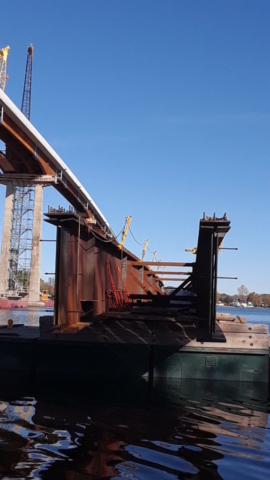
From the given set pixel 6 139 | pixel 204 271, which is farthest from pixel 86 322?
pixel 6 139

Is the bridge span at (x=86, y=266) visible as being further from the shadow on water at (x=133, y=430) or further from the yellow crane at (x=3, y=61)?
the yellow crane at (x=3, y=61)

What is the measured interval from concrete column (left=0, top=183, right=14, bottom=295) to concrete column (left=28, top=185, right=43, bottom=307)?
3831mm

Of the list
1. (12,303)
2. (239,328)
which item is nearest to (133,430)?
(239,328)

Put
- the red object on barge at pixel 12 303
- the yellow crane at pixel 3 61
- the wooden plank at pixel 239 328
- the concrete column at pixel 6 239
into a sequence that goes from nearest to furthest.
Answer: the wooden plank at pixel 239 328 < the red object on barge at pixel 12 303 < the concrete column at pixel 6 239 < the yellow crane at pixel 3 61

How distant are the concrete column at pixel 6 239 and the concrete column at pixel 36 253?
3831 mm

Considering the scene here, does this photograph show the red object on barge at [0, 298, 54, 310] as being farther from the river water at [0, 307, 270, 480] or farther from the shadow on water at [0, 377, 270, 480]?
the river water at [0, 307, 270, 480]

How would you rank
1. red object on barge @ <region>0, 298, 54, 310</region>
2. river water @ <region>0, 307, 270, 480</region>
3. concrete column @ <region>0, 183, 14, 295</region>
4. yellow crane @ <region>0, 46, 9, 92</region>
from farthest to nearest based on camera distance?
1. yellow crane @ <region>0, 46, 9, 92</region>
2. concrete column @ <region>0, 183, 14, 295</region>
3. red object on barge @ <region>0, 298, 54, 310</region>
4. river water @ <region>0, 307, 270, 480</region>

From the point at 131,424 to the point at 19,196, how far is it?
6252 centimetres

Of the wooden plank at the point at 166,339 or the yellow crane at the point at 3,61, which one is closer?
Result: the wooden plank at the point at 166,339

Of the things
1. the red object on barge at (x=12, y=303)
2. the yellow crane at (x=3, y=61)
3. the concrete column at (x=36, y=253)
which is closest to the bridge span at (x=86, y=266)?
the concrete column at (x=36, y=253)

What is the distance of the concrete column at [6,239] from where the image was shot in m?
64.3

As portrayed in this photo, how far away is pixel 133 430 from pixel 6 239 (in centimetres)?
6021

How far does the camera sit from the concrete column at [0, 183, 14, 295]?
64312 mm

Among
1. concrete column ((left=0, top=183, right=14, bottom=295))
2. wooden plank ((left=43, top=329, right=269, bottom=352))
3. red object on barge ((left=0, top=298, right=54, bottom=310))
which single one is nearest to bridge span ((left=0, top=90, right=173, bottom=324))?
wooden plank ((left=43, top=329, right=269, bottom=352))
